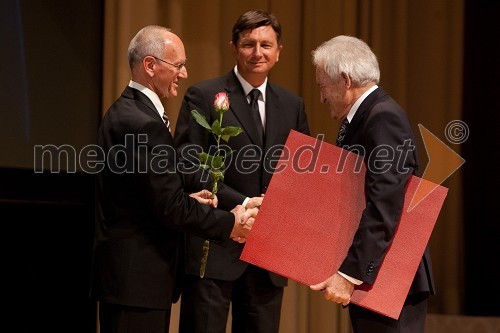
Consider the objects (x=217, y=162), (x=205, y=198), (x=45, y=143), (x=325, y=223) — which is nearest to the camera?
(x=325, y=223)

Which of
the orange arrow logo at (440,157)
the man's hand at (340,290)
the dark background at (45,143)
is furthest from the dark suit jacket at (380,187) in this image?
the orange arrow logo at (440,157)

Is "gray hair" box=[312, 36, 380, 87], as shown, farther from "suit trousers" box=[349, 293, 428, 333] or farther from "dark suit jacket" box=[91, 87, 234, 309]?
"suit trousers" box=[349, 293, 428, 333]

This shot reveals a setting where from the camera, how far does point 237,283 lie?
321 centimetres

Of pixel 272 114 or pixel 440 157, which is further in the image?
pixel 440 157

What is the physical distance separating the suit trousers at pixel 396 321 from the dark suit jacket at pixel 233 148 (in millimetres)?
703

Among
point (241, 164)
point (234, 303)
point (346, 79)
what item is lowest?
point (234, 303)

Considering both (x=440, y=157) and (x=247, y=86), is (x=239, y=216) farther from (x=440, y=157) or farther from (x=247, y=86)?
(x=440, y=157)

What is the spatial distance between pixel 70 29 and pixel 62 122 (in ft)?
1.56

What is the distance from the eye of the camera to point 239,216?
288 centimetres

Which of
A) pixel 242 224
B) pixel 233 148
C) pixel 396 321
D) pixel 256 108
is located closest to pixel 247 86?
pixel 256 108

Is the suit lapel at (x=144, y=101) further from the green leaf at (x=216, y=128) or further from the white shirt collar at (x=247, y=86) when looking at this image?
the white shirt collar at (x=247, y=86)

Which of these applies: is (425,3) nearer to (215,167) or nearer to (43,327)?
(215,167)

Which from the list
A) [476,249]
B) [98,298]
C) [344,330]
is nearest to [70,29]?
[98,298]

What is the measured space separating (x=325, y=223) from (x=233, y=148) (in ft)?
2.58
